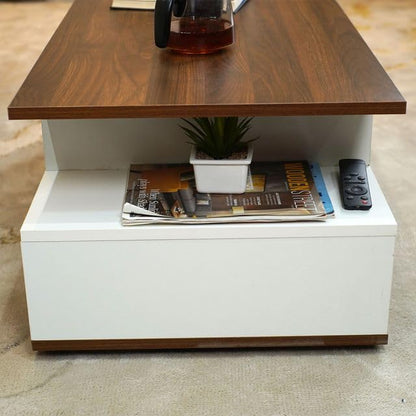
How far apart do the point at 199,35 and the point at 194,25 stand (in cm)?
5

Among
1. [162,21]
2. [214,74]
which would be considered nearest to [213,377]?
[214,74]

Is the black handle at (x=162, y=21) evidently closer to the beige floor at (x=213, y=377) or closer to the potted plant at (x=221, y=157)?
the potted plant at (x=221, y=157)

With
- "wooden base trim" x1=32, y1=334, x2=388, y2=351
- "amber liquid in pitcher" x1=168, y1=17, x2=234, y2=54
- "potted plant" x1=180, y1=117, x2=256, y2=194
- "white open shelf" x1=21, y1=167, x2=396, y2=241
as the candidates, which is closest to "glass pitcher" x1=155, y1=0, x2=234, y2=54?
"amber liquid in pitcher" x1=168, y1=17, x2=234, y2=54

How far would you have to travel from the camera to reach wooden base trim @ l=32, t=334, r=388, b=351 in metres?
1.47

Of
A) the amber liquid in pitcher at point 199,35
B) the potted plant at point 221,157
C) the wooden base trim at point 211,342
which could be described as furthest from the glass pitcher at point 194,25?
the wooden base trim at point 211,342

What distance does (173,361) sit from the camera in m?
1.47

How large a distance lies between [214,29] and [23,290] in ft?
2.23

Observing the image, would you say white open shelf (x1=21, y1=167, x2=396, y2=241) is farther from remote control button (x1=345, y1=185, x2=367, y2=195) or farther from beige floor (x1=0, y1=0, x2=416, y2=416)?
beige floor (x1=0, y1=0, x2=416, y2=416)

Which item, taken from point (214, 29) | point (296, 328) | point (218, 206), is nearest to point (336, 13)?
point (214, 29)

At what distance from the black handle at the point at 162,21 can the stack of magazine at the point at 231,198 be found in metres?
0.24

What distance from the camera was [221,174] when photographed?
144cm

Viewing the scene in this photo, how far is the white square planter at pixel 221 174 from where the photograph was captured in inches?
56.1

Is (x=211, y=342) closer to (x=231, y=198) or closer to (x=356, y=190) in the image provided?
(x=231, y=198)

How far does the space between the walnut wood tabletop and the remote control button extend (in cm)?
20
